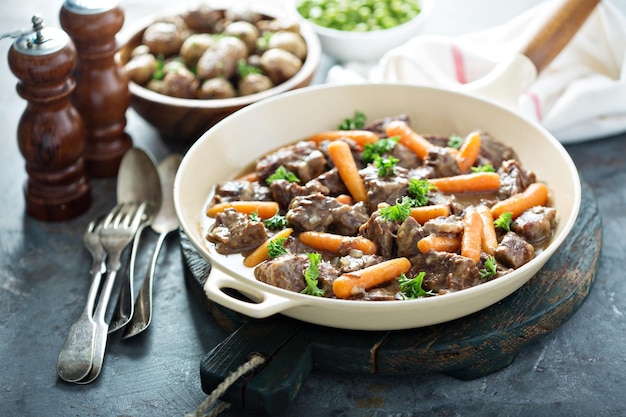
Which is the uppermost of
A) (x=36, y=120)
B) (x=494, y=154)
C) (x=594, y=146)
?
(x=36, y=120)

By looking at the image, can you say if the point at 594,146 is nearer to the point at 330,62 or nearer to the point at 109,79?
the point at 330,62

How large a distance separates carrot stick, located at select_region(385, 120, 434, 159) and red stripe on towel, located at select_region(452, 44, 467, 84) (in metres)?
0.82

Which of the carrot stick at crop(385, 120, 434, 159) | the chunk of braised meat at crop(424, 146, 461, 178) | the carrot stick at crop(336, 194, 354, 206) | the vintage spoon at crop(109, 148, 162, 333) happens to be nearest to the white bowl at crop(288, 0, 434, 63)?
the carrot stick at crop(385, 120, 434, 159)

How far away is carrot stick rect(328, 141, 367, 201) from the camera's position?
346 centimetres

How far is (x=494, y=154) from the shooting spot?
12.2 ft

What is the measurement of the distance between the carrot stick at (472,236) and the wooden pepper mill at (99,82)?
1.96 meters

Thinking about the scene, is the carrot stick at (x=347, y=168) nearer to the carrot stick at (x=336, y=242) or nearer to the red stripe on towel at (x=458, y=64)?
the carrot stick at (x=336, y=242)

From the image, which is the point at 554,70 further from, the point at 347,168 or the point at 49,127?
the point at 49,127

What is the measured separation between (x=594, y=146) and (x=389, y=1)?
5.71 feet

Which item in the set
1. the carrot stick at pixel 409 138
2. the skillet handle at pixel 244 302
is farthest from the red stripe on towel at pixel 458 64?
the skillet handle at pixel 244 302

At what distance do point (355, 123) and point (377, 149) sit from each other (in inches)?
14.3

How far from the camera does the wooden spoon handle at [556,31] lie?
4.02m

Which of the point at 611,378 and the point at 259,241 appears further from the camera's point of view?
the point at 259,241

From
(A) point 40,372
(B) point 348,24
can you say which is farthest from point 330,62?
(A) point 40,372
